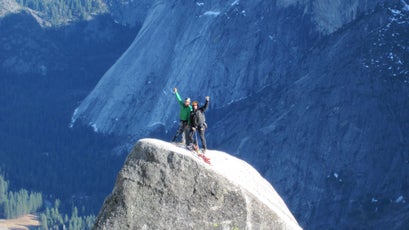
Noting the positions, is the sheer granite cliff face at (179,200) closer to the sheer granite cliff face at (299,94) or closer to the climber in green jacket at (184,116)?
the climber in green jacket at (184,116)

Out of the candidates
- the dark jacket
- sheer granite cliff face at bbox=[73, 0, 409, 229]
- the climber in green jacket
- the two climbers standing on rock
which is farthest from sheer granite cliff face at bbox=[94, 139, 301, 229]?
sheer granite cliff face at bbox=[73, 0, 409, 229]

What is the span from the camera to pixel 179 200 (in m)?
A: 25.3

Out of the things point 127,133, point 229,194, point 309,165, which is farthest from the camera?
point 127,133

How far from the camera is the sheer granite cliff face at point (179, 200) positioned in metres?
25.2

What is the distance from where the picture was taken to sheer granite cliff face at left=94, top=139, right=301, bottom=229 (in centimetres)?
2520

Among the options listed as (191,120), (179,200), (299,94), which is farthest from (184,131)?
(299,94)

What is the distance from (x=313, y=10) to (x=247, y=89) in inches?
616

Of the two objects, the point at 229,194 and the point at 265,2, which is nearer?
the point at 229,194

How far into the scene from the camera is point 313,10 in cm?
13662

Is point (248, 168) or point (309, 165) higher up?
point (248, 168)

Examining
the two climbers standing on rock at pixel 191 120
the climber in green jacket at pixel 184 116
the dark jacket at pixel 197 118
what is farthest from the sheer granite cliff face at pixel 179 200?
the climber in green jacket at pixel 184 116

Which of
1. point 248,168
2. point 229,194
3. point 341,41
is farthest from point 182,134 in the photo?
point 341,41

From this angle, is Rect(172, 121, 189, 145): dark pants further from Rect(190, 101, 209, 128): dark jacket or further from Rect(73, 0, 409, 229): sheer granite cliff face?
Rect(73, 0, 409, 229): sheer granite cliff face

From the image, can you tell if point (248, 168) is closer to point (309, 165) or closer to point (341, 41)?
point (309, 165)
